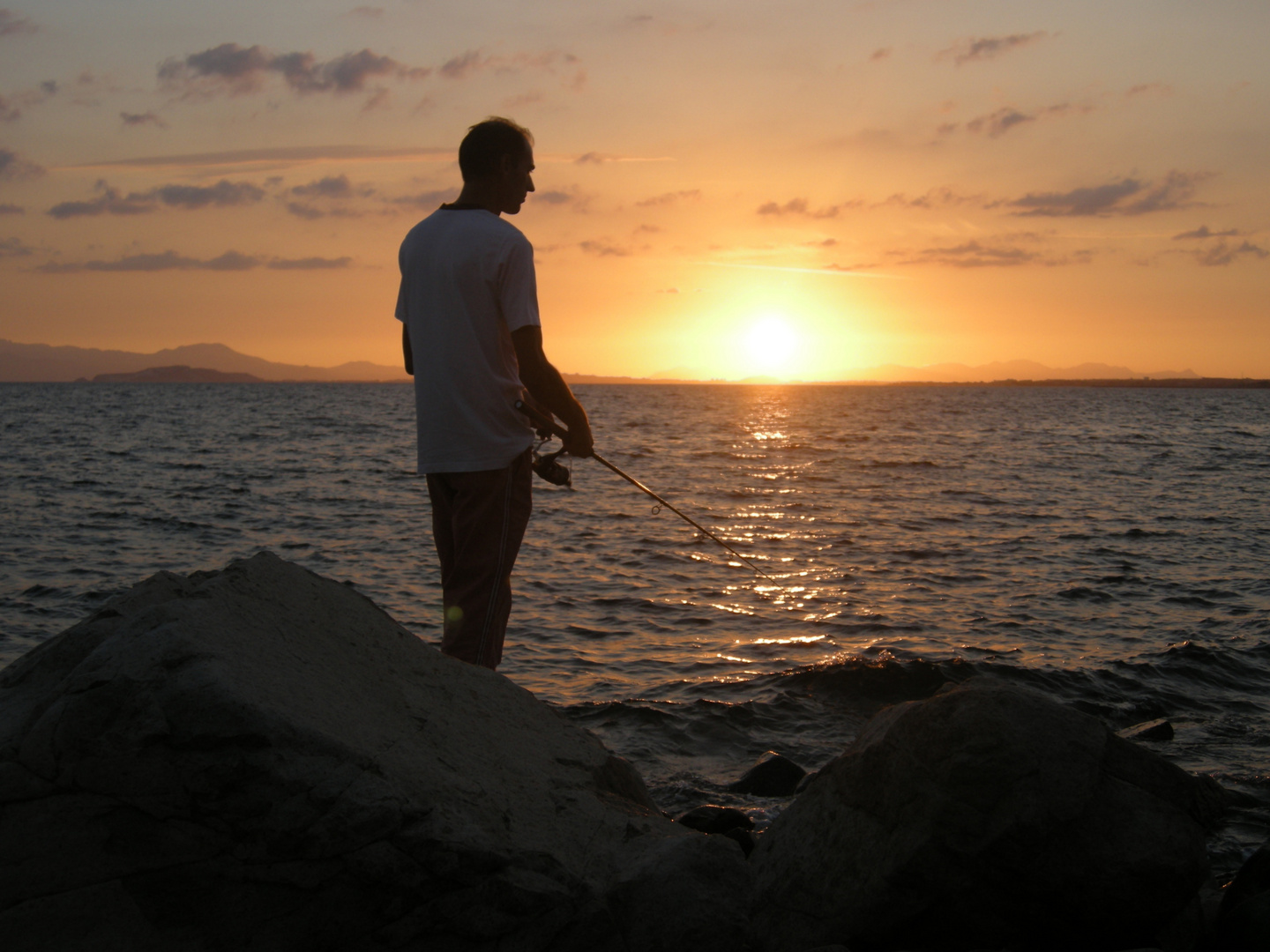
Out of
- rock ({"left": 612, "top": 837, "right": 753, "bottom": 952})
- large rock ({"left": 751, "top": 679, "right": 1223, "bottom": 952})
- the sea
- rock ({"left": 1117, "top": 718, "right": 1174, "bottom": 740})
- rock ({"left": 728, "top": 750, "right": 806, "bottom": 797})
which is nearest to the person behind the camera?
rock ({"left": 612, "top": 837, "right": 753, "bottom": 952})

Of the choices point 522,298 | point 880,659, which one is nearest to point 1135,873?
point 522,298

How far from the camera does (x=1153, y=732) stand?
20.3 ft

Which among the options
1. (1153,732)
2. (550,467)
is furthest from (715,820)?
(1153,732)

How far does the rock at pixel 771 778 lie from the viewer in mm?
5152

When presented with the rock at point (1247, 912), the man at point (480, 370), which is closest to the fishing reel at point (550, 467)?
the man at point (480, 370)

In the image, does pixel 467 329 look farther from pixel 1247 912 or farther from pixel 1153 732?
pixel 1153 732

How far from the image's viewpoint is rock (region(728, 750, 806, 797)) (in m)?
5.15

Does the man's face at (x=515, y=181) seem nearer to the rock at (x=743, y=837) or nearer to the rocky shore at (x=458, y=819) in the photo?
the rocky shore at (x=458, y=819)

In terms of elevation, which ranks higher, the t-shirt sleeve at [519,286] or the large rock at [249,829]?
the t-shirt sleeve at [519,286]

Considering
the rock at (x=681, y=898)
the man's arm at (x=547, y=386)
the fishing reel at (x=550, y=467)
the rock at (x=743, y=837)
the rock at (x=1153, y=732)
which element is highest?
the man's arm at (x=547, y=386)

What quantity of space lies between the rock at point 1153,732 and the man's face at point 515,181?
16.7 feet

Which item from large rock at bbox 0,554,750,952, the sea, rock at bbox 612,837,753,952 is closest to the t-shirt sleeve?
large rock at bbox 0,554,750,952

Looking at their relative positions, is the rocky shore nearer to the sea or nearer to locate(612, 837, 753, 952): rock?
locate(612, 837, 753, 952): rock

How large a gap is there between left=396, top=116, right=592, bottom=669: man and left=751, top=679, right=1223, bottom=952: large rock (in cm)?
156
